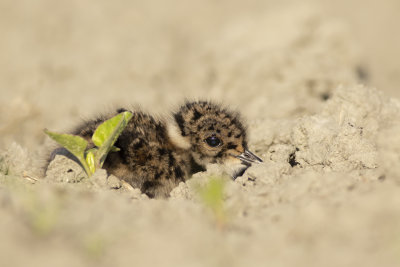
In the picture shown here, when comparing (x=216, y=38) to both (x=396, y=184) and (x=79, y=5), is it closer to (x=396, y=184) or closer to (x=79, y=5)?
(x=79, y=5)

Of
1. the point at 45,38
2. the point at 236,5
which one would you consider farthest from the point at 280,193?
the point at 236,5

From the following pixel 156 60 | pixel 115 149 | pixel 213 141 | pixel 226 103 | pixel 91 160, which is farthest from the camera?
pixel 156 60

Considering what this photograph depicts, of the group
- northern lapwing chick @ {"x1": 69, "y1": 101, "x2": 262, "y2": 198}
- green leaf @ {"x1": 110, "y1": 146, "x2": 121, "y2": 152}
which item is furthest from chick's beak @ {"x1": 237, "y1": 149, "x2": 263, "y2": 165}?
green leaf @ {"x1": 110, "y1": 146, "x2": 121, "y2": 152}

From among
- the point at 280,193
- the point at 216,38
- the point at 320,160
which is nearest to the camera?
the point at 280,193

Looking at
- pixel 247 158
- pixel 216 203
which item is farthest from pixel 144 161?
pixel 216 203

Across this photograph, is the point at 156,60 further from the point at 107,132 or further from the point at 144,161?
the point at 107,132
